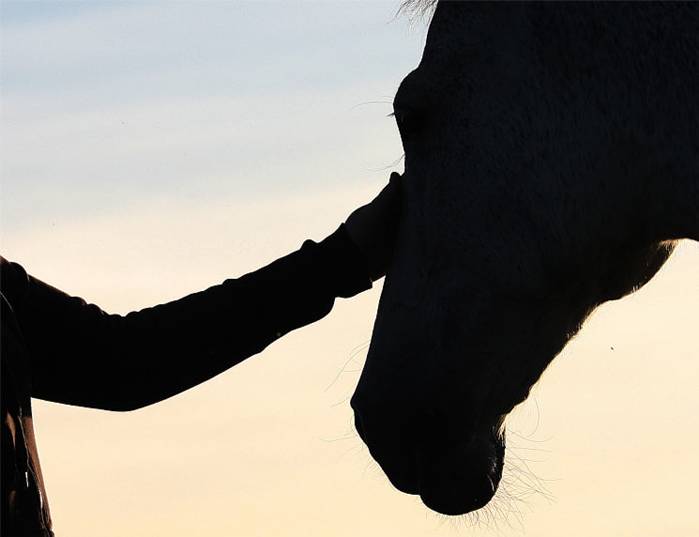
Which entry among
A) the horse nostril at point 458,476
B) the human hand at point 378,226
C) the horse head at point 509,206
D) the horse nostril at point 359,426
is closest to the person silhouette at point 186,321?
the human hand at point 378,226

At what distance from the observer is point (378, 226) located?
148 inches

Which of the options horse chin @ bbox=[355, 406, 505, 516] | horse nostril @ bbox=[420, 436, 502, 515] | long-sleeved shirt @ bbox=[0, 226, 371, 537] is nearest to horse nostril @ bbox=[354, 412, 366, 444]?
horse chin @ bbox=[355, 406, 505, 516]

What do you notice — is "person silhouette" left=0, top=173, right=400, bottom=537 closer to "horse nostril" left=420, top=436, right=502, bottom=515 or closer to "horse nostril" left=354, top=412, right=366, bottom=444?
"horse nostril" left=354, top=412, right=366, bottom=444

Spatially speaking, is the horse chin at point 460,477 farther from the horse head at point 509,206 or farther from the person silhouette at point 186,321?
the person silhouette at point 186,321

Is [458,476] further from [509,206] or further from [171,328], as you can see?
[171,328]

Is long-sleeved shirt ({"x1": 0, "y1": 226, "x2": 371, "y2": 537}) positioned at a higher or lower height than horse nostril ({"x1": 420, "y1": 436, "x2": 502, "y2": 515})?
higher

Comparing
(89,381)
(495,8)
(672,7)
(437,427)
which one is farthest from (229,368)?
(672,7)

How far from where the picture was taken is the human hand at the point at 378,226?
3.74m

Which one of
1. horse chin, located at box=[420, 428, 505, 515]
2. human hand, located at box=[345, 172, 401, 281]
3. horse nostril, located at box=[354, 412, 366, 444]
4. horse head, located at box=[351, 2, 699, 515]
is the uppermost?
human hand, located at box=[345, 172, 401, 281]

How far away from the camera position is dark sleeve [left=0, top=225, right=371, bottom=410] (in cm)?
382

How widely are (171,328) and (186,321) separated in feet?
0.15

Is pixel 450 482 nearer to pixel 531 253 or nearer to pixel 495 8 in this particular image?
pixel 531 253

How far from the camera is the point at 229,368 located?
3959 mm

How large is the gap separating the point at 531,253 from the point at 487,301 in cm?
17
